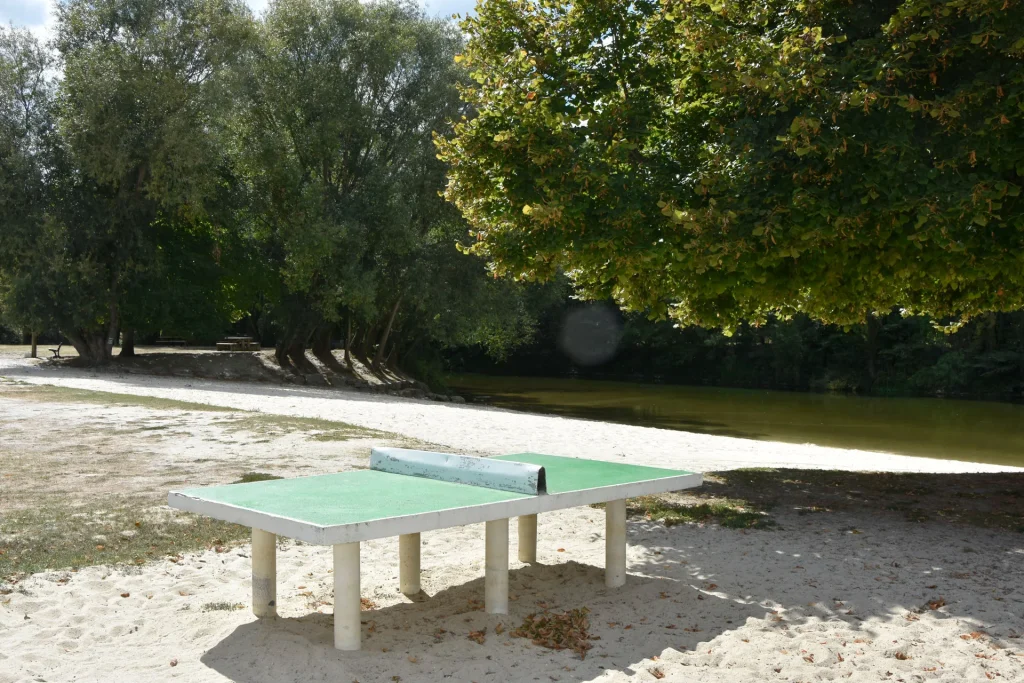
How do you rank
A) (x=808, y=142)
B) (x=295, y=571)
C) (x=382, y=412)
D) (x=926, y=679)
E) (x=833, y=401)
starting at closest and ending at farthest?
(x=926, y=679), (x=295, y=571), (x=808, y=142), (x=382, y=412), (x=833, y=401)

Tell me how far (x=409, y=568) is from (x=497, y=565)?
36.0 inches

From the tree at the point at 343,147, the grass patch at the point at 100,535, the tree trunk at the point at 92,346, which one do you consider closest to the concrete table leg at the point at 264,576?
the grass patch at the point at 100,535

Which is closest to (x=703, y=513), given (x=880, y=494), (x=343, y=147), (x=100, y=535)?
(x=880, y=494)

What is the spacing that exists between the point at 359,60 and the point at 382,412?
60.0ft

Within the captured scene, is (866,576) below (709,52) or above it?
below

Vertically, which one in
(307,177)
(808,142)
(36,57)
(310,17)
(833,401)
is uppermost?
(310,17)

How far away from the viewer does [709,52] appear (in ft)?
34.8

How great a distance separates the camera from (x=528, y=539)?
8117 millimetres

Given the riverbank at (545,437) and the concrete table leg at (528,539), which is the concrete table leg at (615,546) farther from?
the riverbank at (545,437)

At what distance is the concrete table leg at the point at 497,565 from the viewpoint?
257 inches

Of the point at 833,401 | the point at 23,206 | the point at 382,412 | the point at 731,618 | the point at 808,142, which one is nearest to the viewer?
Result: the point at 731,618

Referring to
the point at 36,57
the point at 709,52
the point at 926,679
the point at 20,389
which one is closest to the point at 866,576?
the point at 926,679

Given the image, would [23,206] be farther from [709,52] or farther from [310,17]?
[709,52]

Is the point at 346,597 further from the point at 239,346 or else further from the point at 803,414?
the point at 239,346
